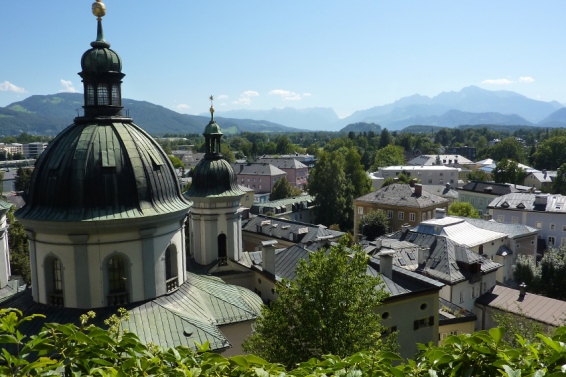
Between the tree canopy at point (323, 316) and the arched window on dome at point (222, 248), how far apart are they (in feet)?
42.9

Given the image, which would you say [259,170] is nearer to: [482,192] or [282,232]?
[482,192]

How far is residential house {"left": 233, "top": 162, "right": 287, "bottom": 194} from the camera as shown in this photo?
4350 inches

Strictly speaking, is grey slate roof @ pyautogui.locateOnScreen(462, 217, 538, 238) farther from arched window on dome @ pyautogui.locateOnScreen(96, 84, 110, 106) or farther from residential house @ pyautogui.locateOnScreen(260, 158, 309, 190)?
residential house @ pyautogui.locateOnScreen(260, 158, 309, 190)

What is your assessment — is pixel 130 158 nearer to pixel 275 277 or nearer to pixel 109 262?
pixel 109 262

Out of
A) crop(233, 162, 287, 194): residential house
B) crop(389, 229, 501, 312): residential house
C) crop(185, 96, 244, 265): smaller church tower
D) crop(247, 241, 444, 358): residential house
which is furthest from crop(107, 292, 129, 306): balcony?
crop(233, 162, 287, 194): residential house

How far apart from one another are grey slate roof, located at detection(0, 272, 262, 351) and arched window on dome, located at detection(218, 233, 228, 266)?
678cm

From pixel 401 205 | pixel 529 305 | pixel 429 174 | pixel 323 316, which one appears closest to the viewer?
pixel 323 316

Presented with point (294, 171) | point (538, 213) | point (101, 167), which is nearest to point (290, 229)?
point (538, 213)

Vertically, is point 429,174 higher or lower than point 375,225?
higher

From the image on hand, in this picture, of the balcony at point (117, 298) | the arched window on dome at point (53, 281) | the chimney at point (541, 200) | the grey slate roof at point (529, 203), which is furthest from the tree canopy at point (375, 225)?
the arched window on dome at point (53, 281)

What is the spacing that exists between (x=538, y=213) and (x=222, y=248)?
4767 cm

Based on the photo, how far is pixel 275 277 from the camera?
28438 mm

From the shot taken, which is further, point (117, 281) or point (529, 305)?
point (529, 305)

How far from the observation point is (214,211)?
29.0 m
